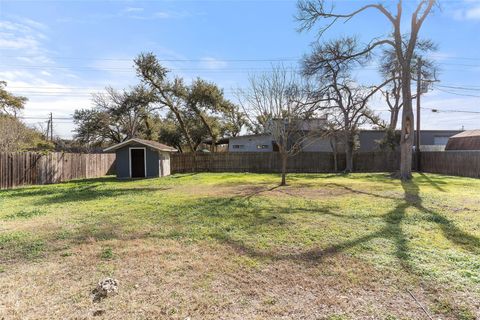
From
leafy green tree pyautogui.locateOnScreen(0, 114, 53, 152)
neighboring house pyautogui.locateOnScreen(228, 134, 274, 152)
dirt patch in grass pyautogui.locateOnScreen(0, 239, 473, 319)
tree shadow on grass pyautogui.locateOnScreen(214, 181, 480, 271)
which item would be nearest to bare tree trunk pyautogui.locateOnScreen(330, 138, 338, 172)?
neighboring house pyautogui.locateOnScreen(228, 134, 274, 152)

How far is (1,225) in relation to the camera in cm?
606

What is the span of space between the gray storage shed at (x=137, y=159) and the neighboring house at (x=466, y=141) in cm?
2050

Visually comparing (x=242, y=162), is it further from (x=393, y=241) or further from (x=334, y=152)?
(x=393, y=241)

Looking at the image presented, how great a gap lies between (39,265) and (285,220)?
4.07 meters

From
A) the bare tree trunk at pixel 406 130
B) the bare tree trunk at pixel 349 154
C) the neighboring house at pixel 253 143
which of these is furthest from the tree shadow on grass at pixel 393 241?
the neighboring house at pixel 253 143

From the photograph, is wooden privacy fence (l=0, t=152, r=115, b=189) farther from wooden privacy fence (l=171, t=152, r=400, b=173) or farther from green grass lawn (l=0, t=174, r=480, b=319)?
green grass lawn (l=0, t=174, r=480, b=319)

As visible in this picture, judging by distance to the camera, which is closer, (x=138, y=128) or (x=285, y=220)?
(x=285, y=220)

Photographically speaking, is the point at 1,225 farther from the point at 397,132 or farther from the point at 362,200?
the point at 397,132

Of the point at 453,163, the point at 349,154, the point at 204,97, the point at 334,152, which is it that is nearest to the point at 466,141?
the point at 453,163

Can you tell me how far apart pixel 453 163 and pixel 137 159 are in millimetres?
18684

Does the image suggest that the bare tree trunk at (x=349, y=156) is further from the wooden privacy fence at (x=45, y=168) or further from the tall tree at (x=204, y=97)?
the wooden privacy fence at (x=45, y=168)

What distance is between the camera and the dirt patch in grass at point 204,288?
110 inches

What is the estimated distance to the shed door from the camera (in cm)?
1888

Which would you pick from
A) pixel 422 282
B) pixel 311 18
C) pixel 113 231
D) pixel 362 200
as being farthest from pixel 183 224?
pixel 311 18
